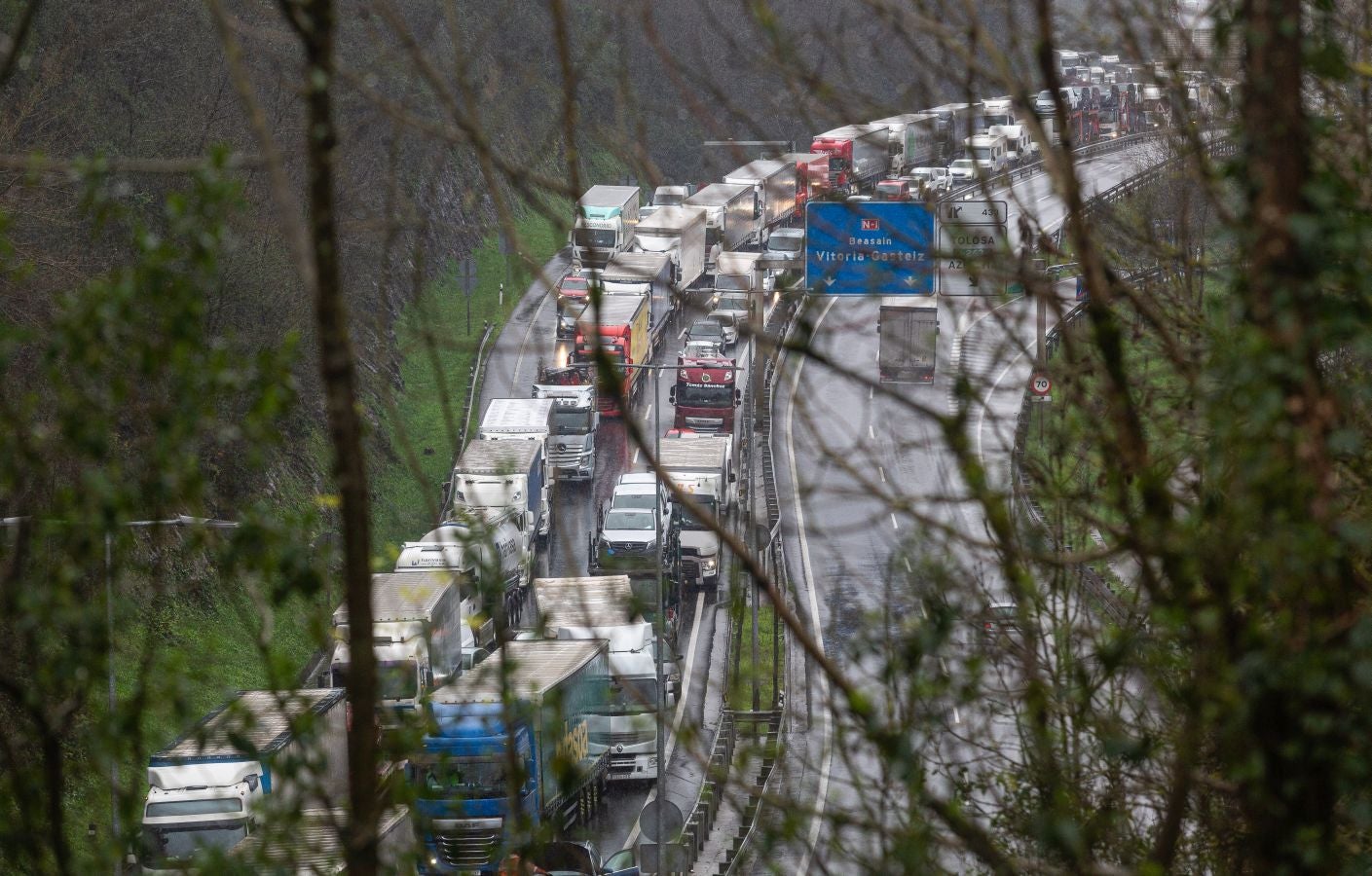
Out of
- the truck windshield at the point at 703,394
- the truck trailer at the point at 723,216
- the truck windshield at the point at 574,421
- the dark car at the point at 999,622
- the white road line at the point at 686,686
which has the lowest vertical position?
the white road line at the point at 686,686

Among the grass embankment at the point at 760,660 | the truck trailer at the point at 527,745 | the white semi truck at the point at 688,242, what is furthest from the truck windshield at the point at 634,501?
the white semi truck at the point at 688,242

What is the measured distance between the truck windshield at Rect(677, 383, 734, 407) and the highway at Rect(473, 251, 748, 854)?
125 cm

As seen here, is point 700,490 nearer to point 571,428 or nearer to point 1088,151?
point 571,428

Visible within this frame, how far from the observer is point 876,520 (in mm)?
4973

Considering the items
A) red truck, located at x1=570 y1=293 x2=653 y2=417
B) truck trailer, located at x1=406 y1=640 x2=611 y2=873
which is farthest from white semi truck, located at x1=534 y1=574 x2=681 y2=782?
red truck, located at x1=570 y1=293 x2=653 y2=417

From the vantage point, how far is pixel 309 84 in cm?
416

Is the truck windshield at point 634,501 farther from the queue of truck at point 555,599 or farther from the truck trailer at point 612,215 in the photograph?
the truck trailer at point 612,215

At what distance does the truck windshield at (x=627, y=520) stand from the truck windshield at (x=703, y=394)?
8.93 meters

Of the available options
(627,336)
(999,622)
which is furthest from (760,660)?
(999,622)

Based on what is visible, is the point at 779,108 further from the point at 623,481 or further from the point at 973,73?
the point at 623,481

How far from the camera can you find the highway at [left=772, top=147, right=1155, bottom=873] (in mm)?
4996

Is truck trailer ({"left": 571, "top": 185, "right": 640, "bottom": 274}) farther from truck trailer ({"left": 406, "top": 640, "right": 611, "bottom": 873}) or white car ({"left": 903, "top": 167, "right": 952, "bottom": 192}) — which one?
white car ({"left": 903, "top": 167, "right": 952, "bottom": 192})

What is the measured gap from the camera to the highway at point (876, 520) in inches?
197

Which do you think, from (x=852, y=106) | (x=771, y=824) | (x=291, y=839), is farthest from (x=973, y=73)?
(x=291, y=839)
